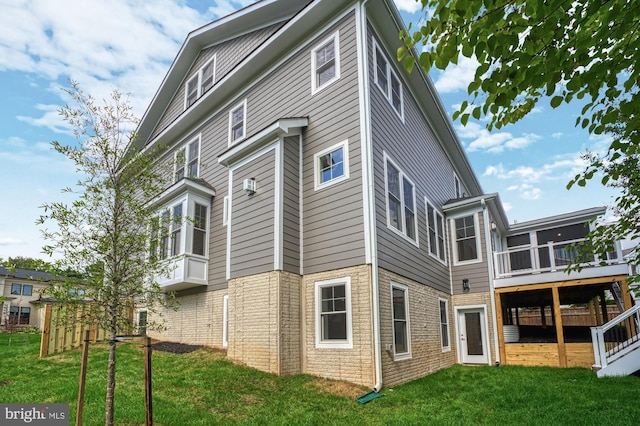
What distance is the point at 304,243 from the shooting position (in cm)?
972

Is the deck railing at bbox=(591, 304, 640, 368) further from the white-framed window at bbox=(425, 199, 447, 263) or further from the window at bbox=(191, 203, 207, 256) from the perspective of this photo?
the window at bbox=(191, 203, 207, 256)

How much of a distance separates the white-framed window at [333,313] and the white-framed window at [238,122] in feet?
19.9

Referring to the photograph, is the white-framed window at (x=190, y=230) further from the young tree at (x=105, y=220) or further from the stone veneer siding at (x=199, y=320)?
the young tree at (x=105, y=220)

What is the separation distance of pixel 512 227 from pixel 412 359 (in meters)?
12.1

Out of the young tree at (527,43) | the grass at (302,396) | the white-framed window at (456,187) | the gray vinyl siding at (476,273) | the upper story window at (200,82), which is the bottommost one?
the grass at (302,396)

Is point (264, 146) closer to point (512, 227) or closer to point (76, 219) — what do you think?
point (76, 219)

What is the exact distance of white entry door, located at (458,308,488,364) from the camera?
12.9 metres

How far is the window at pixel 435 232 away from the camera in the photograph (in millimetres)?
12984

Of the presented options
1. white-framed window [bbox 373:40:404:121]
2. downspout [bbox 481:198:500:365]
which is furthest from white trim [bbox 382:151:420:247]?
downspout [bbox 481:198:500:365]

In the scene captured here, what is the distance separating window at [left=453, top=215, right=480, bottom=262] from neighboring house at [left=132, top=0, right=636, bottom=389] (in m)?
0.05

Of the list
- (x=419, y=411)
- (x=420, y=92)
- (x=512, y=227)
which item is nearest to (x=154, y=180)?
(x=419, y=411)

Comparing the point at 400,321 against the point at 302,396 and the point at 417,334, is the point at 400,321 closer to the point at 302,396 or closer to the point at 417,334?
the point at 417,334

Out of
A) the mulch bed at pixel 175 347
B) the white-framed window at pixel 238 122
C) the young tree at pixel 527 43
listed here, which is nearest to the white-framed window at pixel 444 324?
the mulch bed at pixel 175 347

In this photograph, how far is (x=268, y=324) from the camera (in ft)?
28.8
